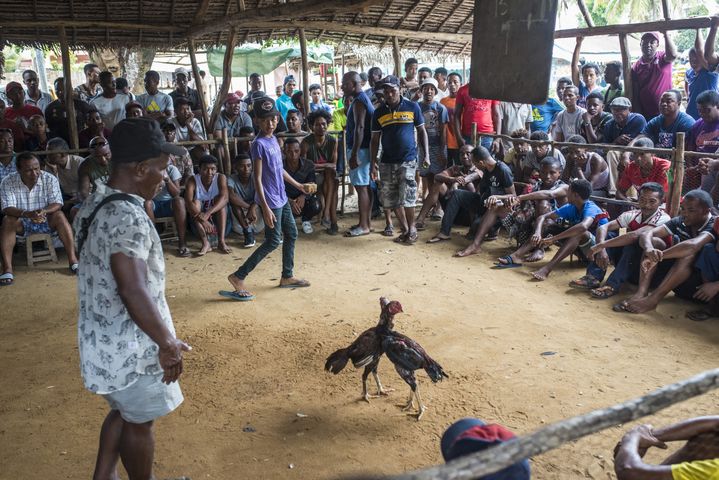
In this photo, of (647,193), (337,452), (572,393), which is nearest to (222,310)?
(337,452)

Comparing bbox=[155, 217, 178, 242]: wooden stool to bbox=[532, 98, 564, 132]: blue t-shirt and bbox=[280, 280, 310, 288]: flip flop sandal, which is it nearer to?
bbox=[280, 280, 310, 288]: flip flop sandal

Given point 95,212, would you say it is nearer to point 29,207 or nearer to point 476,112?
point 29,207

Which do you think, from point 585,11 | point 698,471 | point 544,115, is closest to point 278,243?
point 698,471

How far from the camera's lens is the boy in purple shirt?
Result: 225 inches

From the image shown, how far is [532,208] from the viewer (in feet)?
24.2

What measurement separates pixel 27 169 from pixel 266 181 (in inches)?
123

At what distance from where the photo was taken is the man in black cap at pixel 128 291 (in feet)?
8.05

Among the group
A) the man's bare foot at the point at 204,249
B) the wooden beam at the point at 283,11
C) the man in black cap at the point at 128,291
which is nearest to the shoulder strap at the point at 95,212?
the man in black cap at the point at 128,291

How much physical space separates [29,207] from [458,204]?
17.1ft

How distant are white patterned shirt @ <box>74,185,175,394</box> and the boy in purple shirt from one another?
320cm

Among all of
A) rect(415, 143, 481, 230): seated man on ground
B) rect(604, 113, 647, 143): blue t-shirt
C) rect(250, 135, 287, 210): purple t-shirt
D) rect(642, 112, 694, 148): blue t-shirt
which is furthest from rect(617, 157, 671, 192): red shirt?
rect(250, 135, 287, 210): purple t-shirt

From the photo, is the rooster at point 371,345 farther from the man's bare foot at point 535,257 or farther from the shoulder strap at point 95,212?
the man's bare foot at point 535,257

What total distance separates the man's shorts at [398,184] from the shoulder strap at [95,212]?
18.4ft

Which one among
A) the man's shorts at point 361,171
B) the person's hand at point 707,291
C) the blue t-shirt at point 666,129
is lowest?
the person's hand at point 707,291
